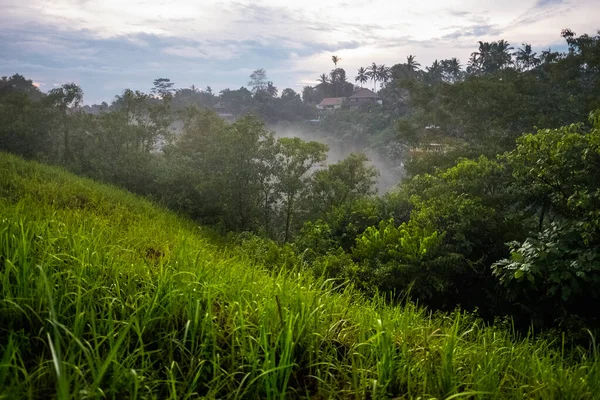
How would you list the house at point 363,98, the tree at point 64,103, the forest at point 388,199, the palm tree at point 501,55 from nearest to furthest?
the forest at point 388,199 → the tree at point 64,103 → the palm tree at point 501,55 → the house at point 363,98

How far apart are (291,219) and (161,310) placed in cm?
1247

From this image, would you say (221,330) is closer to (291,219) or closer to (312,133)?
(291,219)

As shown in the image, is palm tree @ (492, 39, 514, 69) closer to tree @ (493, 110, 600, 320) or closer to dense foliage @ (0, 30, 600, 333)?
dense foliage @ (0, 30, 600, 333)

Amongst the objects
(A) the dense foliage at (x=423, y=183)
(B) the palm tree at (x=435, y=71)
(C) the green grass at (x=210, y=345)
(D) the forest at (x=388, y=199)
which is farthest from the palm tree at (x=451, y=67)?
(C) the green grass at (x=210, y=345)

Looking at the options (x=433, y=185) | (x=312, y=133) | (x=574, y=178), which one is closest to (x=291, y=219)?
(x=433, y=185)

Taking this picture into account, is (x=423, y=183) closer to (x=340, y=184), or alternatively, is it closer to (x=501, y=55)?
(x=340, y=184)

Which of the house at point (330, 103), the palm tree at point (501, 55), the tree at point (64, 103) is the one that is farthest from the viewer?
the house at point (330, 103)

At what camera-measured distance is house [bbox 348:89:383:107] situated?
54.5m

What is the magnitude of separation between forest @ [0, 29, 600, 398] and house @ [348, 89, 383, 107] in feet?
109

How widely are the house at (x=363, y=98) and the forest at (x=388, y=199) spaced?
109 feet

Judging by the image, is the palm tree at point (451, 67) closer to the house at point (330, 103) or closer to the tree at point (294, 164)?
the house at point (330, 103)

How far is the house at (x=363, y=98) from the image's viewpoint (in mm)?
54544

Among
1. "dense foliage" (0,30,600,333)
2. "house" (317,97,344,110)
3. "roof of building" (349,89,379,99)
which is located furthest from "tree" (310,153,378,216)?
"house" (317,97,344,110)

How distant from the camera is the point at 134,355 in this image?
61.1 inches
